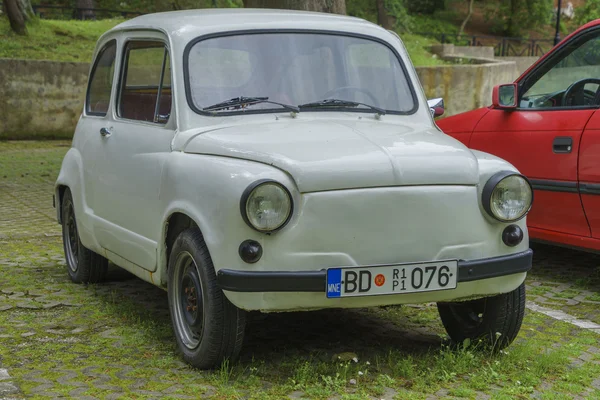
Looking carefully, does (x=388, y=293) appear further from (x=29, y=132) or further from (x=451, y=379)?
(x=29, y=132)

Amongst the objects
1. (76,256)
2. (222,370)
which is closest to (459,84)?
(76,256)

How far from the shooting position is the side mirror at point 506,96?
7250 mm

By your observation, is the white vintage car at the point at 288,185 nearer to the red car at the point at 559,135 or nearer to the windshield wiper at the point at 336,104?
the windshield wiper at the point at 336,104

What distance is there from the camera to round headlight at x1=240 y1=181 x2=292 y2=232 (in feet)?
14.4

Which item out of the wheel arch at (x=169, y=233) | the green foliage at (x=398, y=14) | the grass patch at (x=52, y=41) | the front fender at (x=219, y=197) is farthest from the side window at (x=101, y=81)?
the green foliage at (x=398, y=14)

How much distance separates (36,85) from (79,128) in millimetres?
12175

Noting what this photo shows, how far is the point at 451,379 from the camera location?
476 centimetres

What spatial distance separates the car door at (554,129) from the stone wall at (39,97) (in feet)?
41.4

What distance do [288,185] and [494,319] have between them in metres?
1.40

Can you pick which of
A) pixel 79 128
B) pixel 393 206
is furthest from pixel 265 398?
pixel 79 128

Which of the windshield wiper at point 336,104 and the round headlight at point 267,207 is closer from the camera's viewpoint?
the round headlight at point 267,207

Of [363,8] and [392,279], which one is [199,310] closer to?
[392,279]

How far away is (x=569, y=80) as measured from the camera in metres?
7.16

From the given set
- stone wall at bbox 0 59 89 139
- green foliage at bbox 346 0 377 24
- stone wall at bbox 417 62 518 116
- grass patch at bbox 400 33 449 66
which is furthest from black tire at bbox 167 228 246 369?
green foliage at bbox 346 0 377 24
